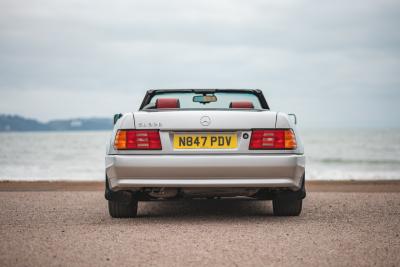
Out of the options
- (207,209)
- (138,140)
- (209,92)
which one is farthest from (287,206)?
(138,140)

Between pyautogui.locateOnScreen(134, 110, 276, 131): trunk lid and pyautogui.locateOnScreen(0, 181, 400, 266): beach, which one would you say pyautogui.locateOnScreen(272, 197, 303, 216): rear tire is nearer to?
pyautogui.locateOnScreen(0, 181, 400, 266): beach

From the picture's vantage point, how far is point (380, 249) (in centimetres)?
448

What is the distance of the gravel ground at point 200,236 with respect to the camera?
411 cm

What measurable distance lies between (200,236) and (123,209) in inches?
56.1

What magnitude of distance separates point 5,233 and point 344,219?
3.59 meters

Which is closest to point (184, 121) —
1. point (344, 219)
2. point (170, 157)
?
point (170, 157)

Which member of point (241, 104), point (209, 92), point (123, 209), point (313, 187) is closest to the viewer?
point (123, 209)

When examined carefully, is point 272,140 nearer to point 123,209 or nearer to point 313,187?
point 123,209

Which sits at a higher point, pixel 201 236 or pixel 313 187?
pixel 201 236

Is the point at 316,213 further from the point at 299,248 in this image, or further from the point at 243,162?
the point at 299,248

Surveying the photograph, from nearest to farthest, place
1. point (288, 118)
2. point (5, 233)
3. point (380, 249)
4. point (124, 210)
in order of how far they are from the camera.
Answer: point (380, 249) < point (5, 233) < point (288, 118) < point (124, 210)

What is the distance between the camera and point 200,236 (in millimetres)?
5074

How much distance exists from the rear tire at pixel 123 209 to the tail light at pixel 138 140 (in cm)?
73

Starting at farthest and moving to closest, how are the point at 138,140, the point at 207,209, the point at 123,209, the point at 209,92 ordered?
the point at 207,209 → the point at 209,92 → the point at 123,209 → the point at 138,140
